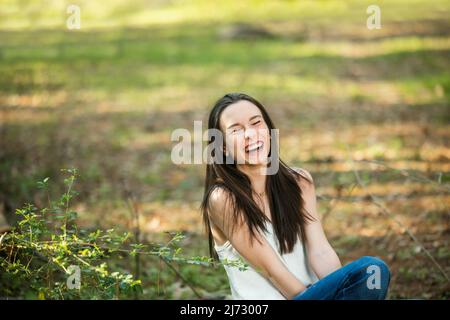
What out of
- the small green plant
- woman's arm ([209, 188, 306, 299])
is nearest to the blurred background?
the small green plant

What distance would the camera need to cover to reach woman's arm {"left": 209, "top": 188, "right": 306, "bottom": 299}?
285cm

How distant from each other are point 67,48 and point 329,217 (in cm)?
1059

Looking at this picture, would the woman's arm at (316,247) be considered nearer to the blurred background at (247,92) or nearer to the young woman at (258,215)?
the young woman at (258,215)

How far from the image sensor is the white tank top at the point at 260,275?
2934mm

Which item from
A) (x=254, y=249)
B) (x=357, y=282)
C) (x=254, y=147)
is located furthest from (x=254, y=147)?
(x=357, y=282)

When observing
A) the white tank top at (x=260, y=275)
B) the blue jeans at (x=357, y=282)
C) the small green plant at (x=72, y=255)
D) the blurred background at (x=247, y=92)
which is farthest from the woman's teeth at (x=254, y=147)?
the blurred background at (x=247, y=92)

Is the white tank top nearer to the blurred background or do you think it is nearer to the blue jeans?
the blue jeans

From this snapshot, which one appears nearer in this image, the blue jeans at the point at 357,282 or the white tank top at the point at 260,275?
the blue jeans at the point at 357,282

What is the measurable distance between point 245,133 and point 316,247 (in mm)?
627

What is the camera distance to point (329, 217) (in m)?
6.02

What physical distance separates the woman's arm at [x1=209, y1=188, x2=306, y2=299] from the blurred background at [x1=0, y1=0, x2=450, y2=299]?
43 cm

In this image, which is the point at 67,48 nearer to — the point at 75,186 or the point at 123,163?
the point at 123,163
